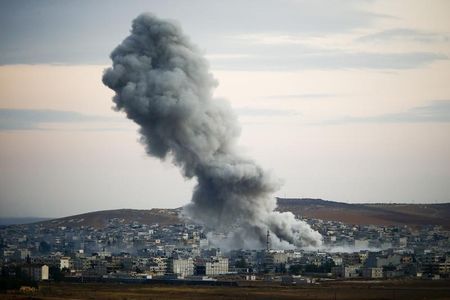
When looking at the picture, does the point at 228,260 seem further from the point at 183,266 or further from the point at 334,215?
the point at 334,215

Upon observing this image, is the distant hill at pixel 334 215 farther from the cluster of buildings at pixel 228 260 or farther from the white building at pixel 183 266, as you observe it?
the white building at pixel 183 266

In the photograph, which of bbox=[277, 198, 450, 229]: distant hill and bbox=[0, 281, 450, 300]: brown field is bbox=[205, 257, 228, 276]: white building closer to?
bbox=[0, 281, 450, 300]: brown field

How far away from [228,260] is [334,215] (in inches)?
3377

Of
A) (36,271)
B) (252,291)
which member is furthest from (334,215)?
(252,291)

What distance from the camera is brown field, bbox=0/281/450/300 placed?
2867 inches

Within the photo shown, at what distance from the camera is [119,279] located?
295 feet

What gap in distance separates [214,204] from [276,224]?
5.96 m

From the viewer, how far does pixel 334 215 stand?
183250 mm

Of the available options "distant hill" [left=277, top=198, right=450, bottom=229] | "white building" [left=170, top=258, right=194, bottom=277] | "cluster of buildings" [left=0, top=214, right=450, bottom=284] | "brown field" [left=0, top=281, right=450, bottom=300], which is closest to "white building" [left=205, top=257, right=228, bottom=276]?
"cluster of buildings" [left=0, top=214, right=450, bottom=284]

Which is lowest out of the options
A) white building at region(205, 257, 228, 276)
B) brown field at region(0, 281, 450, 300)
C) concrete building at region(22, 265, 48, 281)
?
brown field at region(0, 281, 450, 300)

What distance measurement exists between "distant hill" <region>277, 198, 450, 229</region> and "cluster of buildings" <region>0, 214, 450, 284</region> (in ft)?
125

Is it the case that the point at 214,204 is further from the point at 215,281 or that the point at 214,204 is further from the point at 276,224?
the point at 215,281

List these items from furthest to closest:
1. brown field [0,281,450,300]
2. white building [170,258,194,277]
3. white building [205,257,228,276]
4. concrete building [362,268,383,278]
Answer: white building [170,258,194,277] → white building [205,257,228,276] → concrete building [362,268,383,278] → brown field [0,281,450,300]

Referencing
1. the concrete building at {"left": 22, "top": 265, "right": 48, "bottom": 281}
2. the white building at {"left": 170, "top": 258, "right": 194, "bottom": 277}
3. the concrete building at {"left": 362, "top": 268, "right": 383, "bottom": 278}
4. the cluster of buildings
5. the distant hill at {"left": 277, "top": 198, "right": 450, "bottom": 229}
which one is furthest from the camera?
the distant hill at {"left": 277, "top": 198, "right": 450, "bottom": 229}
